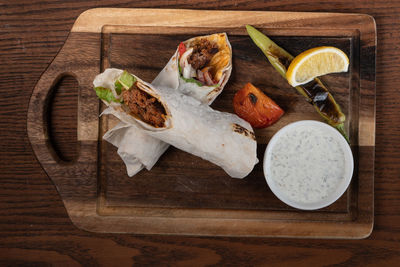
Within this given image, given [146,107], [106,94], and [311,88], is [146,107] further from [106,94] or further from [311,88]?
[311,88]

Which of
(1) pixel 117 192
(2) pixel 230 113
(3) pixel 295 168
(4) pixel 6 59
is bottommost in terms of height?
(1) pixel 117 192

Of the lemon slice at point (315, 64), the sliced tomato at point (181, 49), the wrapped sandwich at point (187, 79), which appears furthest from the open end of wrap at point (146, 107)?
the lemon slice at point (315, 64)

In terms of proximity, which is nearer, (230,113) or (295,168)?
(295,168)

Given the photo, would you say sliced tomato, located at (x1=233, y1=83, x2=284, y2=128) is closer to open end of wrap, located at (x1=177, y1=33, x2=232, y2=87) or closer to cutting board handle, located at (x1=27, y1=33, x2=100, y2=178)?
open end of wrap, located at (x1=177, y1=33, x2=232, y2=87)

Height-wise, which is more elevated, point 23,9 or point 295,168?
point 23,9

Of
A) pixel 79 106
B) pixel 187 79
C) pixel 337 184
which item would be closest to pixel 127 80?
pixel 187 79

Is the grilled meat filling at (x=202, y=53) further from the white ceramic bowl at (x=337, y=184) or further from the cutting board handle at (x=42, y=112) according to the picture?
the cutting board handle at (x=42, y=112)

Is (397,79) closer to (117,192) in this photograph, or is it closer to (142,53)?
(142,53)

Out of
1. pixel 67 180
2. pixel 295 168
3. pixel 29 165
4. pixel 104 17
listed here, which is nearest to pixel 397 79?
pixel 295 168
